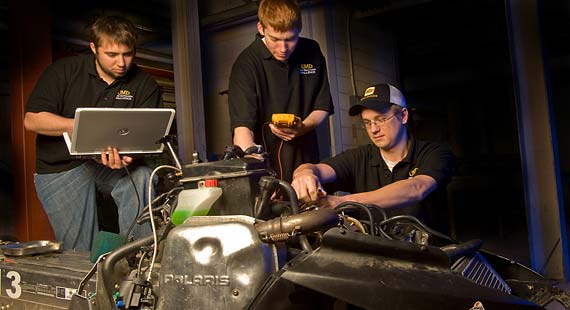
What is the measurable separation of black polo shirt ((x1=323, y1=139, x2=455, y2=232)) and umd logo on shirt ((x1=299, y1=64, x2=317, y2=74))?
0.56 metres

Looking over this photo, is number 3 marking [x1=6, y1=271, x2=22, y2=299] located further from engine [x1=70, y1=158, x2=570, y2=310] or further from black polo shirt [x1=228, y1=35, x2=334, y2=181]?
black polo shirt [x1=228, y1=35, x2=334, y2=181]

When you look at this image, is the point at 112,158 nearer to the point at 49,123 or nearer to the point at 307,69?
the point at 49,123

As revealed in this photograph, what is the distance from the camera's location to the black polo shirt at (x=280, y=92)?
8.52ft

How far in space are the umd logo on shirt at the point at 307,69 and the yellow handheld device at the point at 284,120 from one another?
0.41 meters

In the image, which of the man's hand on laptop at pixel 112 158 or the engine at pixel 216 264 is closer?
the engine at pixel 216 264

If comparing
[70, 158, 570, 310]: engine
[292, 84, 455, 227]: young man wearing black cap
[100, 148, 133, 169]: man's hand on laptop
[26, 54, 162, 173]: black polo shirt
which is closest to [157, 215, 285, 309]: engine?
[70, 158, 570, 310]: engine

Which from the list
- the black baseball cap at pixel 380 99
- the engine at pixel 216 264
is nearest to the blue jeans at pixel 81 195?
the black baseball cap at pixel 380 99

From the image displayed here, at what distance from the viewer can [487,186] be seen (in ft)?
21.4

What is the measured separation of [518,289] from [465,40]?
5565mm

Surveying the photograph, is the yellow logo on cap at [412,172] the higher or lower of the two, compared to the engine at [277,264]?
higher

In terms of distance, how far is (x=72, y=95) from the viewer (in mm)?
2500

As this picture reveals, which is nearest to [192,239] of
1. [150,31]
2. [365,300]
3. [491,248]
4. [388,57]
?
[365,300]

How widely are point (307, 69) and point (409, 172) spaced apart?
832 mm

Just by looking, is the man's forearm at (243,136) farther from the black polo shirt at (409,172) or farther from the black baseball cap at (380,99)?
the black baseball cap at (380,99)
